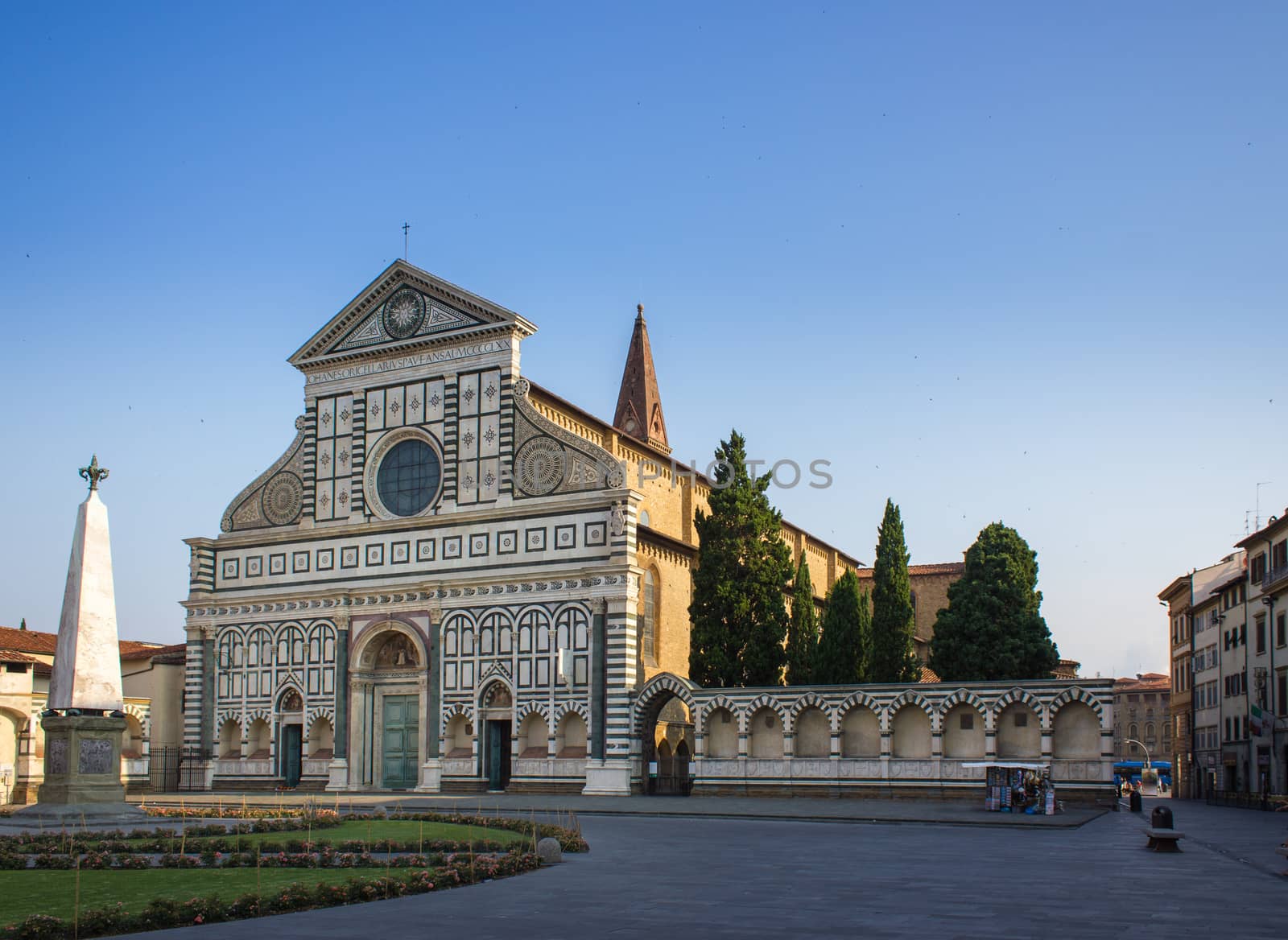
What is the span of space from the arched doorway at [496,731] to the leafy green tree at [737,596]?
634 cm

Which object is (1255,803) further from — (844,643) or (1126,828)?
(1126,828)

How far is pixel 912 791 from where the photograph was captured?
1435 inches

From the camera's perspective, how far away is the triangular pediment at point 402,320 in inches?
1709

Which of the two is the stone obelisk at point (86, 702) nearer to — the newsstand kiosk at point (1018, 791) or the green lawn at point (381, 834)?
the green lawn at point (381, 834)

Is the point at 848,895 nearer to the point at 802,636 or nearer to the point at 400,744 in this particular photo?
the point at 802,636

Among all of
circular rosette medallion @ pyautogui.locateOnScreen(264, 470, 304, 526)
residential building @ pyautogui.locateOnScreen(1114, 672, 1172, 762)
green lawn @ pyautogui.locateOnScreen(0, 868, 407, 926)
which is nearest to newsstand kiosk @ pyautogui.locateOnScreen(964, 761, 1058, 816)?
green lawn @ pyautogui.locateOnScreen(0, 868, 407, 926)

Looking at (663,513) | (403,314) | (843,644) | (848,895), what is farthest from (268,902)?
(663,513)

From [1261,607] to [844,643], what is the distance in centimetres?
1882

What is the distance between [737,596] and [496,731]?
30.1ft

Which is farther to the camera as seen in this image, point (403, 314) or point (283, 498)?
point (283, 498)

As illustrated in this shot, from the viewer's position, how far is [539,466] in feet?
137

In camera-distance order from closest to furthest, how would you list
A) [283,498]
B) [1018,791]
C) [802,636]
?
[1018,791] < [802,636] < [283,498]

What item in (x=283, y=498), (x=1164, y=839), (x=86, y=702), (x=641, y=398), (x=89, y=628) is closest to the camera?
(x=1164, y=839)

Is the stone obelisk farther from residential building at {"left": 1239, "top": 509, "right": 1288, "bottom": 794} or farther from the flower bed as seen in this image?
residential building at {"left": 1239, "top": 509, "right": 1288, "bottom": 794}
